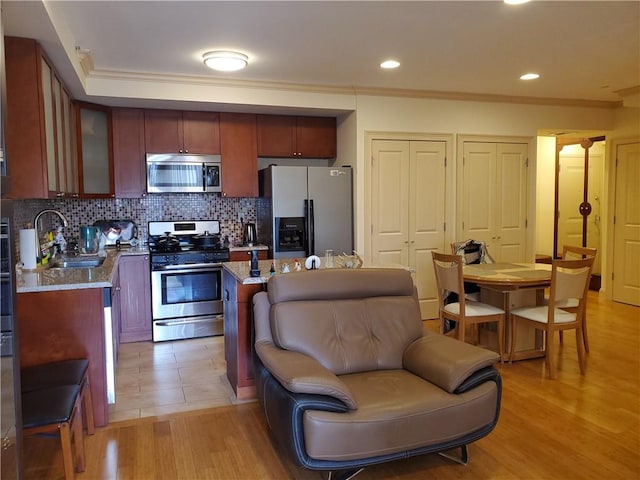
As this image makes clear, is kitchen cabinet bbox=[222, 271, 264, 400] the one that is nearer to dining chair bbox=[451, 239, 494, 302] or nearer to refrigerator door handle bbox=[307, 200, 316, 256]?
refrigerator door handle bbox=[307, 200, 316, 256]

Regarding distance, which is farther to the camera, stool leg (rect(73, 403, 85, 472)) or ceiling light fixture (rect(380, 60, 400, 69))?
ceiling light fixture (rect(380, 60, 400, 69))

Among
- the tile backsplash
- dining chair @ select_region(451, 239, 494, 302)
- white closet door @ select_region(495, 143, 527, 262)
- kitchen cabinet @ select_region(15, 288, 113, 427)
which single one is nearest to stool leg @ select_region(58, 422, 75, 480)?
kitchen cabinet @ select_region(15, 288, 113, 427)

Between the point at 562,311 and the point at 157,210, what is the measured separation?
4.01 metres

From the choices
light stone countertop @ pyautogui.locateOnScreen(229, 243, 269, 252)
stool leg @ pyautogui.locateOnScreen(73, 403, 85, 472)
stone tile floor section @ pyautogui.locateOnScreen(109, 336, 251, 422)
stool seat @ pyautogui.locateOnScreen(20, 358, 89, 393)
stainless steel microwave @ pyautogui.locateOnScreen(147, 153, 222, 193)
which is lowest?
stone tile floor section @ pyautogui.locateOnScreen(109, 336, 251, 422)

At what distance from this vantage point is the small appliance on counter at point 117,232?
5.12 m

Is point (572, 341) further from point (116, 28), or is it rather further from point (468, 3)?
point (116, 28)

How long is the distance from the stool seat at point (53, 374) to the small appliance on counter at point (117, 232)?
2529 millimetres

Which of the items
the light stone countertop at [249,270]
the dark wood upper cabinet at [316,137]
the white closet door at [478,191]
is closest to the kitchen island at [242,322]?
the light stone countertop at [249,270]

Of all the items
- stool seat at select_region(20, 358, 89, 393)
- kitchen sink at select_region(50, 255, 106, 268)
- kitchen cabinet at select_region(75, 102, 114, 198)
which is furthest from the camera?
kitchen cabinet at select_region(75, 102, 114, 198)

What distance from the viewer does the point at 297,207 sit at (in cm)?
511

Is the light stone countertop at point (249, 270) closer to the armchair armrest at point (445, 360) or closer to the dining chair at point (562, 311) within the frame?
the armchair armrest at point (445, 360)

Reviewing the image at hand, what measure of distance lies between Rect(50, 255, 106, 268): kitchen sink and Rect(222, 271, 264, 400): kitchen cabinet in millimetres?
1444

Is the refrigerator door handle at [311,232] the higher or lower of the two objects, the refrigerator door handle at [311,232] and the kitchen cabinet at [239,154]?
the lower

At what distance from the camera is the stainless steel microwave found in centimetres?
497
